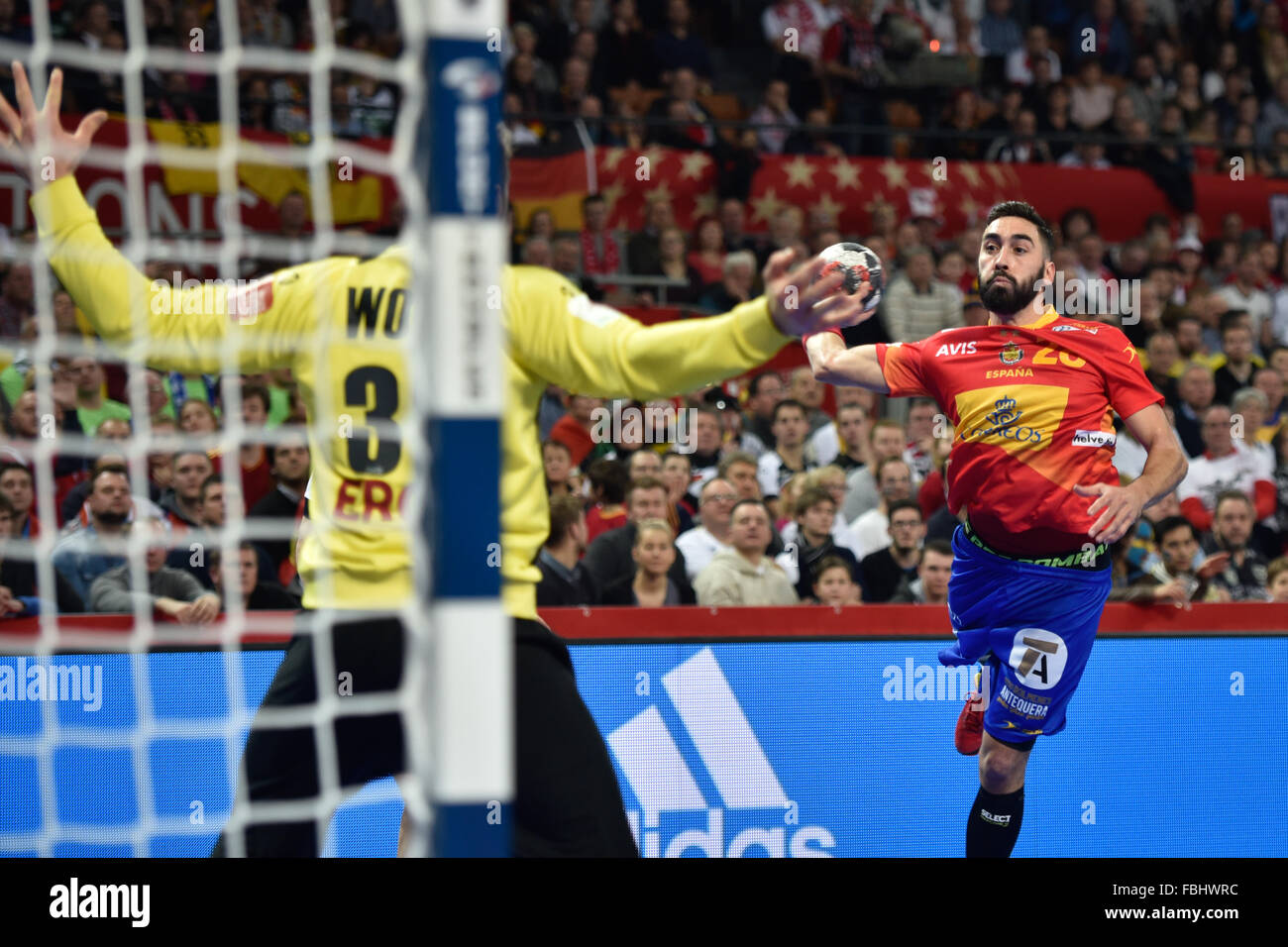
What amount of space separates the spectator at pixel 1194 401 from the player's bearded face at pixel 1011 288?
508 cm

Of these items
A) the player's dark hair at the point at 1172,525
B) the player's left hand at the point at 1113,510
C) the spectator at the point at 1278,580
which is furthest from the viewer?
the player's dark hair at the point at 1172,525

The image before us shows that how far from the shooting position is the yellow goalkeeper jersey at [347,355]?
3.81 metres

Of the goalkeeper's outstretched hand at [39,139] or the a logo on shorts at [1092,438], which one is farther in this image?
the a logo on shorts at [1092,438]

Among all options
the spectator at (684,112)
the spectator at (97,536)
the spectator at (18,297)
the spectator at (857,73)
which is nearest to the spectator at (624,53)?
the spectator at (684,112)

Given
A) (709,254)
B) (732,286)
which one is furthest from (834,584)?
(709,254)

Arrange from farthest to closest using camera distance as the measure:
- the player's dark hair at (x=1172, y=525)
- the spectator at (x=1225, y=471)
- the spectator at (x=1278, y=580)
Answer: the spectator at (x=1225, y=471) → the player's dark hair at (x=1172, y=525) → the spectator at (x=1278, y=580)

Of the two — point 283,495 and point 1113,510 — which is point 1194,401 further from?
point 283,495

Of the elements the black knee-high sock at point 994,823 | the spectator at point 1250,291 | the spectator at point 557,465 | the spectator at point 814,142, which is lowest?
the black knee-high sock at point 994,823

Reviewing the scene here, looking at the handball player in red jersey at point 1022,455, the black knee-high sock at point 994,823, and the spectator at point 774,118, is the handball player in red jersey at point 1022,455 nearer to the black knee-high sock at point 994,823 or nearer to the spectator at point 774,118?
the black knee-high sock at point 994,823

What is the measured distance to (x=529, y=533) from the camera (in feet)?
12.9

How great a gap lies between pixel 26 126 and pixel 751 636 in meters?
3.59

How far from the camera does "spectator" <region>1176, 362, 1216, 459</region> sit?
33.9 ft
